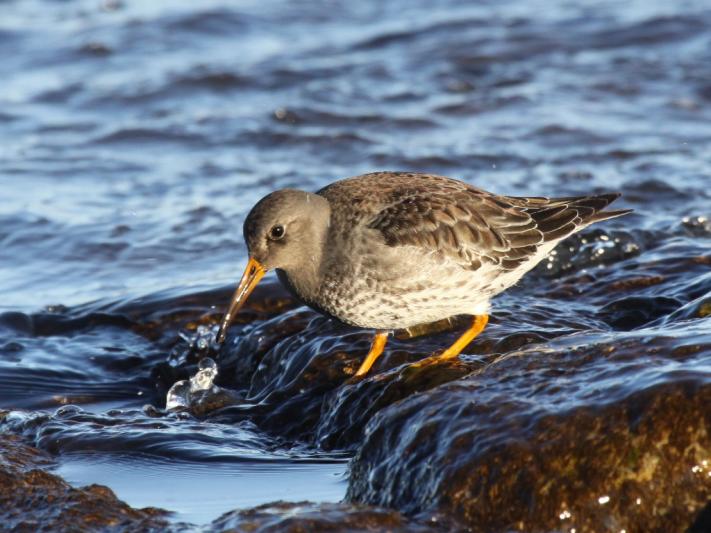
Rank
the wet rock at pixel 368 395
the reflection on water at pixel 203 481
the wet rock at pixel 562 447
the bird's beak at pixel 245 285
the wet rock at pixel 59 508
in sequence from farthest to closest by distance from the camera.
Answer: the bird's beak at pixel 245 285 → the wet rock at pixel 368 395 → the reflection on water at pixel 203 481 → the wet rock at pixel 59 508 → the wet rock at pixel 562 447

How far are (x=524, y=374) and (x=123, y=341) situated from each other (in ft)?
14.3

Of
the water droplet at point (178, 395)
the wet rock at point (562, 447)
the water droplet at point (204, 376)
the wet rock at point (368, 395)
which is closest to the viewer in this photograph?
the wet rock at point (562, 447)

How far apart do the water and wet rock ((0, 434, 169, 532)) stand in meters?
0.34

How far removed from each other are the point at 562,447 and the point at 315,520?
44.6 inches

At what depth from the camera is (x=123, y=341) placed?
9.20 m

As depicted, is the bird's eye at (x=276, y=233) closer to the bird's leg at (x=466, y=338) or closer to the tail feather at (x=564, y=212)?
the bird's leg at (x=466, y=338)

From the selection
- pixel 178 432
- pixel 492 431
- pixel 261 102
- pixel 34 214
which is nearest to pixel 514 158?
pixel 261 102

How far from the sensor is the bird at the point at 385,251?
709 cm

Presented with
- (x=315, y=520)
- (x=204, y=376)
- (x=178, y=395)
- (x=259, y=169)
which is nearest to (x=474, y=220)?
(x=204, y=376)

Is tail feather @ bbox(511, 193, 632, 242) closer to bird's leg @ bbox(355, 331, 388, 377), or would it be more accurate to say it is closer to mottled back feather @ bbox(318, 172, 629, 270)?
mottled back feather @ bbox(318, 172, 629, 270)

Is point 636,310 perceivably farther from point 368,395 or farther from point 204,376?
point 204,376

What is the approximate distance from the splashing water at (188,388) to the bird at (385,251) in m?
0.75

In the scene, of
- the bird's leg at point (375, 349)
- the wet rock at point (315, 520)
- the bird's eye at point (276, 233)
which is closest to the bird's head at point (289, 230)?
the bird's eye at point (276, 233)

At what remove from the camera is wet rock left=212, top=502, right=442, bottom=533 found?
4.94 metres
